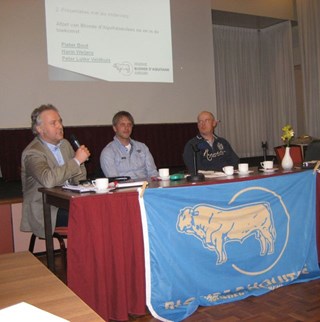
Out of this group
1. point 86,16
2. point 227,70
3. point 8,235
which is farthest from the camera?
point 227,70

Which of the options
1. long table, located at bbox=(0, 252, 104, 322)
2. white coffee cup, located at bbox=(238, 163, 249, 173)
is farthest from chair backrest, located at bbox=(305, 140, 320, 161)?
long table, located at bbox=(0, 252, 104, 322)

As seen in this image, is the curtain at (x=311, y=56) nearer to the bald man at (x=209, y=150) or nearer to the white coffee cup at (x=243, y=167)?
the bald man at (x=209, y=150)

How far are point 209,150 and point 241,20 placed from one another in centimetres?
546

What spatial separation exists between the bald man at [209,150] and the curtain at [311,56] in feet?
16.4

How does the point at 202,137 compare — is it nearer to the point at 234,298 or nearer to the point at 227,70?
the point at 234,298

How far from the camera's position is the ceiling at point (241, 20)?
7.36 metres

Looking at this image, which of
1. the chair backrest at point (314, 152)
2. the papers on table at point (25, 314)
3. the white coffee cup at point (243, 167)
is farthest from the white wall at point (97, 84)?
the papers on table at point (25, 314)

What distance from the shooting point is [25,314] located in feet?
1.89

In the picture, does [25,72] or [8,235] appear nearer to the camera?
[8,235]

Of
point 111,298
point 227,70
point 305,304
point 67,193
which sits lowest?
point 305,304

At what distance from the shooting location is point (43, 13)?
493 cm

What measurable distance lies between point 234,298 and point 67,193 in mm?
1060

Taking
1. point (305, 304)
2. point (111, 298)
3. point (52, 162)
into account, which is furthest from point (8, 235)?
point (305, 304)

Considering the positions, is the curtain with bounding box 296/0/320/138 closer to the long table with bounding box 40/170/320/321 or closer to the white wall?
the white wall
